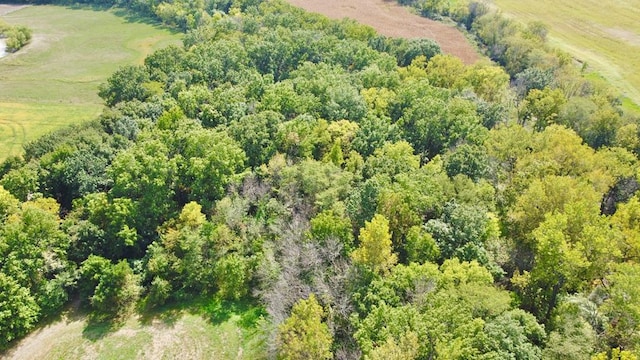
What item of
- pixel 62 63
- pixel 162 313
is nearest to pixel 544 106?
pixel 162 313

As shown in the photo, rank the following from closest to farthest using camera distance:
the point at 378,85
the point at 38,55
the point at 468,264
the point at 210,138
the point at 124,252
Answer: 1. the point at 468,264
2. the point at 124,252
3. the point at 210,138
4. the point at 378,85
5. the point at 38,55

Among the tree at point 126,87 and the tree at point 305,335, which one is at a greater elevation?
the tree at point 126,87

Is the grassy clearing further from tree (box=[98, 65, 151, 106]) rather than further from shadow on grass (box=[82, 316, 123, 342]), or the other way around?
tree (box=[98, 65, 151, 106])

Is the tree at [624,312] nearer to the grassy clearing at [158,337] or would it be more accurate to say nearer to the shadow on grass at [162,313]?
the grassy clearing at [158,337]

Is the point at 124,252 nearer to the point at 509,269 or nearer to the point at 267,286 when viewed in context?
the point at 267,286

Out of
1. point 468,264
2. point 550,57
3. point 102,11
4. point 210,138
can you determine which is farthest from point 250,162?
point 102,11

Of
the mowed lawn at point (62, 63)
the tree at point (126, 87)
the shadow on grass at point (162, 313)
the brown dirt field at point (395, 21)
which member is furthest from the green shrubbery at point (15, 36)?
the shadow on grass at point (162, 313)
